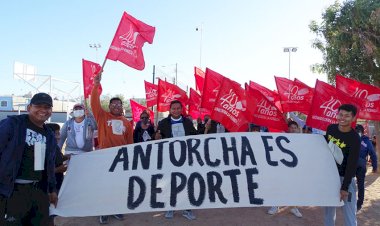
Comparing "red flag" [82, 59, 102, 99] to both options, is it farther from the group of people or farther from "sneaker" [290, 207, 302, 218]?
"sneaker" [290, 207, 302, 218]

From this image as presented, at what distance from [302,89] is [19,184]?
7.63m

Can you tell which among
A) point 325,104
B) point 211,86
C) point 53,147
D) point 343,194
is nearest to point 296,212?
point 343,194

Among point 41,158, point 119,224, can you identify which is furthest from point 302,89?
point 41,158

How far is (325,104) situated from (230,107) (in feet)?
6.07

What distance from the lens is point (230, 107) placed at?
6.66 m

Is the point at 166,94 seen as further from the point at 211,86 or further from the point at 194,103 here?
the point at 211,86

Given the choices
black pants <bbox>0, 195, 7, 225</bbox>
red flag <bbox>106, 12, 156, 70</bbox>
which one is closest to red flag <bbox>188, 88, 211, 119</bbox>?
red flag <bbox>106, 12, 156, 70</bbox>

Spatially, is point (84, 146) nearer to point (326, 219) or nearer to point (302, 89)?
point (326, 219)

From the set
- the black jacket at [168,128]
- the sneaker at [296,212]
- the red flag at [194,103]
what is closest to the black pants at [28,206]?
the black jacket at [168,128]

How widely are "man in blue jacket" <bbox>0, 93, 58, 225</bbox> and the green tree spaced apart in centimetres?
922

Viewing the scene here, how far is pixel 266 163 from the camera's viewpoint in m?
4.52

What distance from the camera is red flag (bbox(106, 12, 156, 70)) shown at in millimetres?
5812

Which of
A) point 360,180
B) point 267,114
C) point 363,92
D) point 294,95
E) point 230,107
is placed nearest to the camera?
point 360,180

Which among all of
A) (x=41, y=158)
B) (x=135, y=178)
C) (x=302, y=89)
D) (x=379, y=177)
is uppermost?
(x=302, y=89)
